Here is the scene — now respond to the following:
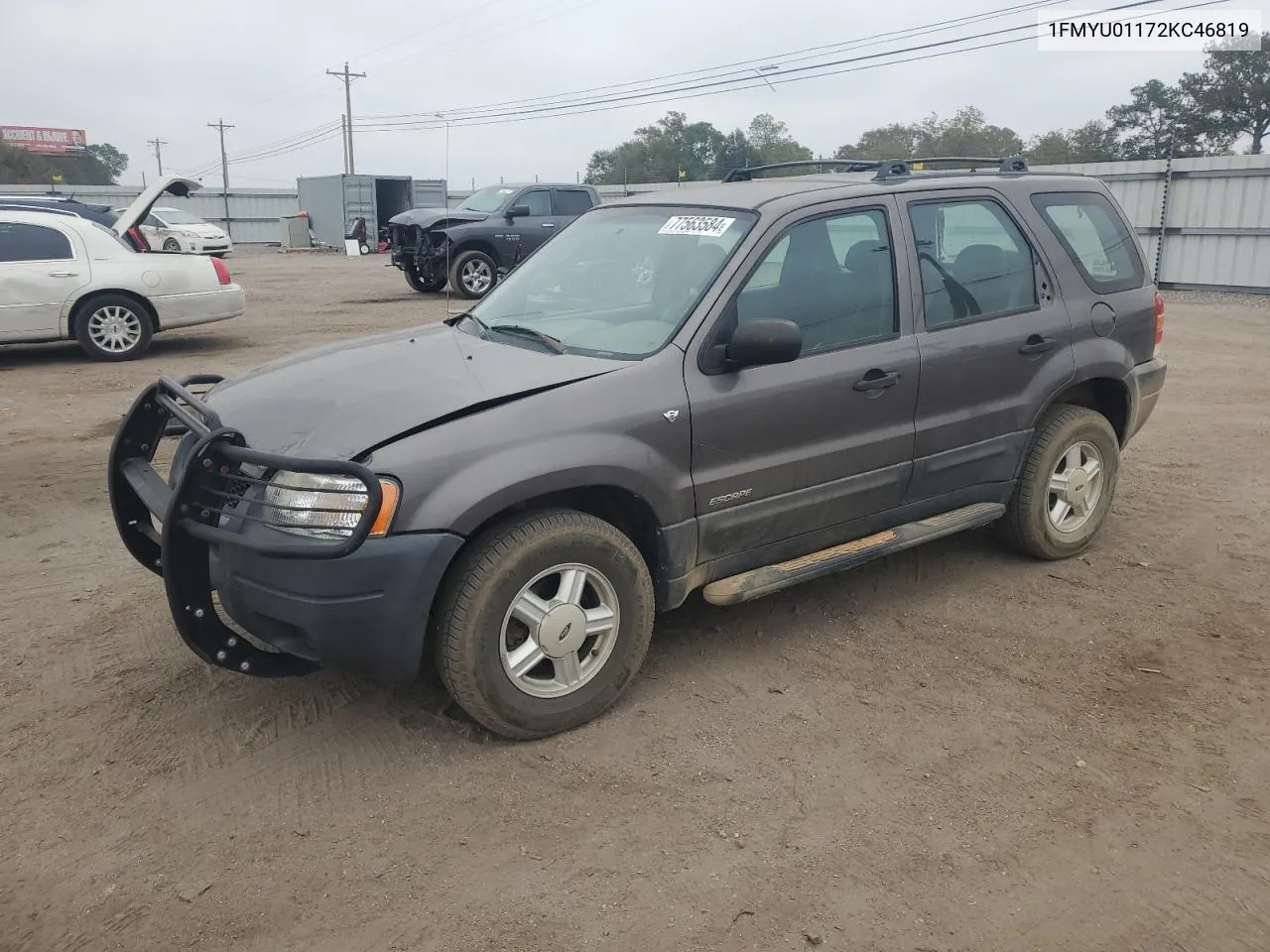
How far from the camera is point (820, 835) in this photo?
9.82ft

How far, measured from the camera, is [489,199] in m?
18.6

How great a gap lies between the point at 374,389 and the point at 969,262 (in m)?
2.68

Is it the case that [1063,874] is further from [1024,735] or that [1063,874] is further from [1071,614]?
[1071,614]

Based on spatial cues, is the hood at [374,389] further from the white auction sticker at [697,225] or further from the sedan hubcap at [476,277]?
the sedan hubcap at [476,277]

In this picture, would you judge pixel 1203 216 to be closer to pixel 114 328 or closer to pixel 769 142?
pixel 114 328

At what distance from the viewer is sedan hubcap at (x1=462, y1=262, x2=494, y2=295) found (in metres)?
17.0

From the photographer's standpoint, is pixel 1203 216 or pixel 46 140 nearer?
pixel 1203 216

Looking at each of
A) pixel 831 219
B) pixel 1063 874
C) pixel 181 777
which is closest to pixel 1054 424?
pixel 831 219

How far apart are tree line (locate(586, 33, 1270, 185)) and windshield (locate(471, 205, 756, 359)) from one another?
3662cm

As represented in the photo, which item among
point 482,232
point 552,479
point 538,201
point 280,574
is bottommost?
point 280,574

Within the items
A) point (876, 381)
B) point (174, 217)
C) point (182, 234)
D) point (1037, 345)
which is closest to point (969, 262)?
point (1037, 345)

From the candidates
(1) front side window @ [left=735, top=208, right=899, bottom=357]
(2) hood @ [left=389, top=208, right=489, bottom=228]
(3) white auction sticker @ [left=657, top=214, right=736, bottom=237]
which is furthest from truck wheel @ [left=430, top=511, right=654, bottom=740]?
(2) hood @ [left=389, top=208, right=489, bottom=228]

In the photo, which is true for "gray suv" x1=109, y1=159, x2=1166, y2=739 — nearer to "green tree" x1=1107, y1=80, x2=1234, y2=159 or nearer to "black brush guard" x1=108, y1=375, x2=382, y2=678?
"black brush guard" x1=108, y1=375, x2=382, y2=678

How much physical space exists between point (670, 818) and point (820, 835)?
0.45m
